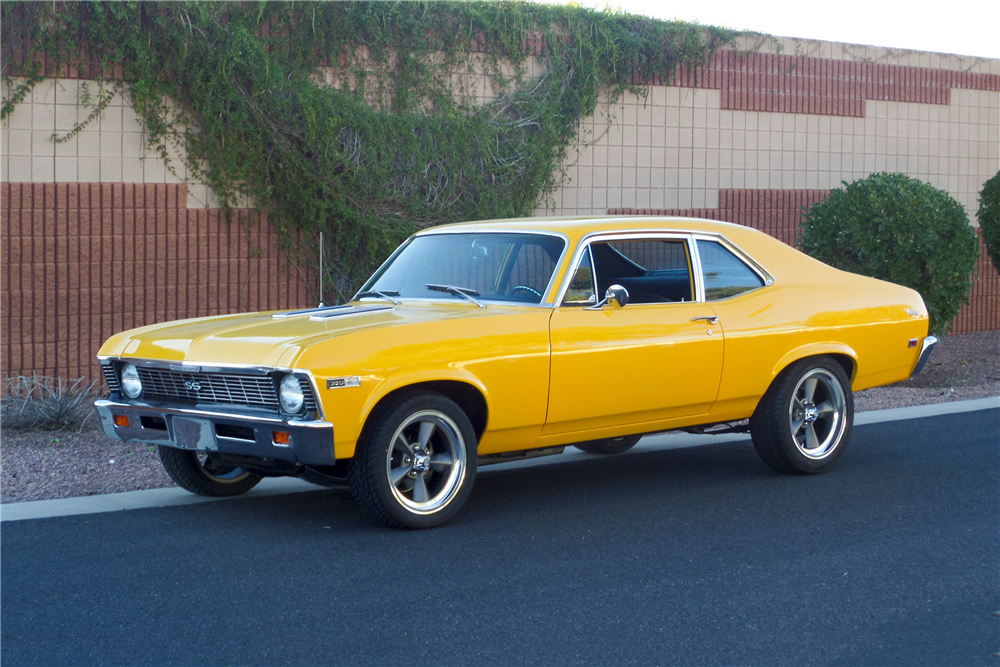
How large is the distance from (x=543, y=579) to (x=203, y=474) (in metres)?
2.64

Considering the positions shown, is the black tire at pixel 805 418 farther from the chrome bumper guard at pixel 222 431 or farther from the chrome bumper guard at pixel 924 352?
the chrome bumper guard at pixel 222 431

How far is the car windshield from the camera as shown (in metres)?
6.80

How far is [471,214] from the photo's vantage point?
43.0 ft

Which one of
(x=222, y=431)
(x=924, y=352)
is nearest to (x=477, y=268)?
(x=222, y=431)

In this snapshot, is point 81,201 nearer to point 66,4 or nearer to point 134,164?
point 134,164

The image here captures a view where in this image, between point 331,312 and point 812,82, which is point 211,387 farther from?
point 812,82

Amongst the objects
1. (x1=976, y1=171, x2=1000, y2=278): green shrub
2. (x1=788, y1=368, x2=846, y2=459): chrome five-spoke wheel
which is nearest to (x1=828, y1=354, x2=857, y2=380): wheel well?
(x1=788, y1=368, x2=846, y2=459): chrome five-spoke wheel

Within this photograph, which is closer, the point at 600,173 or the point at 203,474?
the point at 203,474

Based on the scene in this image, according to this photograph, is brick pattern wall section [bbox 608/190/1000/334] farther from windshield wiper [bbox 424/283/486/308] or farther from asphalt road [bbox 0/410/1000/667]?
asphalt road [bbox 0/410/1000/667]

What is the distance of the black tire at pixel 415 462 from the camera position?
19.1 ft

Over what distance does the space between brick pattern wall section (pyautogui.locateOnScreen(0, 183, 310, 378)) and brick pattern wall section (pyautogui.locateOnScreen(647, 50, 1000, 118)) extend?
6.05 metres

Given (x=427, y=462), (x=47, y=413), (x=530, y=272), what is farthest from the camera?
(x=47, y=413)

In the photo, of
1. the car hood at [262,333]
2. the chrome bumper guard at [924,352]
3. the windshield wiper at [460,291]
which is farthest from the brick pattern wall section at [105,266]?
the chrome bumper guard at [924,352]

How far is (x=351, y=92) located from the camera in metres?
12.5
